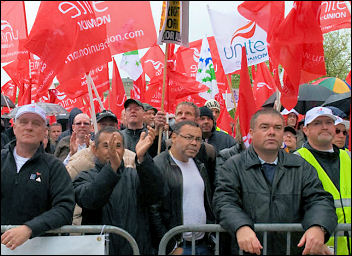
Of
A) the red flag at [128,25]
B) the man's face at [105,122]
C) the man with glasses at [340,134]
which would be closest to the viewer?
the man with glasses at [340,134]

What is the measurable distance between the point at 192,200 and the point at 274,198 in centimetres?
76

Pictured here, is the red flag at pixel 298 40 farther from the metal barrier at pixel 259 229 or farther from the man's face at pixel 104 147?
the metal barrier at pixel 259 229

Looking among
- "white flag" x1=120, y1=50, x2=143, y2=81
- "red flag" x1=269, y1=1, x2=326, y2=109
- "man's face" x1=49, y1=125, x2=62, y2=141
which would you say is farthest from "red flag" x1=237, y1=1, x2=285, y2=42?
"white flag" x1=120, y1=50, x2=143, y2=81

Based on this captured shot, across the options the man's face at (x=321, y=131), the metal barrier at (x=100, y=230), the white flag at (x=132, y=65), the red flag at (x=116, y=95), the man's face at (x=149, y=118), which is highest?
the white flag at (x=132, y=65)

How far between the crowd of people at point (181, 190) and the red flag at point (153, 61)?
7281 mm

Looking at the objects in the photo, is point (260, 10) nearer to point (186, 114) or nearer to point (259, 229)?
point (186, 114)

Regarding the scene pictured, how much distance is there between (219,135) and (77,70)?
200 centimetres

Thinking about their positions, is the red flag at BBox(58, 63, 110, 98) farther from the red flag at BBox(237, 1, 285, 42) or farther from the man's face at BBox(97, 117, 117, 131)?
the red flag at BBox(237, 1, 285, 42)

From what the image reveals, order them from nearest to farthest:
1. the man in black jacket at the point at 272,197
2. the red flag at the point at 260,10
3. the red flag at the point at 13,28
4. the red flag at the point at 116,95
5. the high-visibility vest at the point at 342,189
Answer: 1. the man in black jacket at the point at 272,197
2. the high-visibility vest at the point at 342,189
3. the red flag at the point at 260,10
4. the red flag at the point at 13,28
5. the red flag at the point at 116,95

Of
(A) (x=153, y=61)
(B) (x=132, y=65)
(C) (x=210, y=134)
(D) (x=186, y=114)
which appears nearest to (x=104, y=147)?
(D) (x=186, y=114)

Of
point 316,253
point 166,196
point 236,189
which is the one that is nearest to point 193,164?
point 166,196

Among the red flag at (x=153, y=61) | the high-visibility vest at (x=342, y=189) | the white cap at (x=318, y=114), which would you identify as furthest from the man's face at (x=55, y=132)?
the high-visibility vest at (x=342, y=189)

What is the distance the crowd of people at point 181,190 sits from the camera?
345 centimetres

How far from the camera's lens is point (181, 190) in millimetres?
4000
